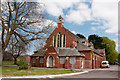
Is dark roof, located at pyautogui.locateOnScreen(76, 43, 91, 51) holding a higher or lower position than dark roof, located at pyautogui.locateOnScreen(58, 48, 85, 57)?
higher

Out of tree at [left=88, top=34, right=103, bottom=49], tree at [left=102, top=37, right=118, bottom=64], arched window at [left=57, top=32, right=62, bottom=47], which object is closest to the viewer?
arched window at [left=57, top=32, right=62, bottom=47]

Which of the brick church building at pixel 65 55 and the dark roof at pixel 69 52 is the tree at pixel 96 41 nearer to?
the brick church building at pixel 65 55

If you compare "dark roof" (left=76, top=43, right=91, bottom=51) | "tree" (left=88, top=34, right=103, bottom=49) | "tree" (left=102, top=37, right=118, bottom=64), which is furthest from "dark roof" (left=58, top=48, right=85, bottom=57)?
"tree" (left=102, top=37, right=118, bottom=64)

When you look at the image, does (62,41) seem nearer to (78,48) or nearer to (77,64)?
(78,48)

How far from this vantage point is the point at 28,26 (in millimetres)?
21828

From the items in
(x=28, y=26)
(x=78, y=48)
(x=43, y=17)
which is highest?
(x=43, y=17)

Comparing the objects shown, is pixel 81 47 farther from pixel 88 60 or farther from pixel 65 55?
pixel 65 55

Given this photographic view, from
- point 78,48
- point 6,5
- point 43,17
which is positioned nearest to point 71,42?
point 78,48

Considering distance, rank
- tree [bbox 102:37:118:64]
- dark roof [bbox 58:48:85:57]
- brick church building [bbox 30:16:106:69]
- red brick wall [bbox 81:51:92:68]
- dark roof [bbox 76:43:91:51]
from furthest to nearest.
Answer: tree [bbox 102:37:118:64] → dark roof [bbox 76:43:91:51] → red brick wall [bbox 81:51:92:68] → dark roof [bbox 58:48:85:57] → brick church building [bbox 30:16:106:69]

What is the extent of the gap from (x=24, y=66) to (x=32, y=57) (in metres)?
17.0

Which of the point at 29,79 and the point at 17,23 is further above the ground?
the point at 17,23

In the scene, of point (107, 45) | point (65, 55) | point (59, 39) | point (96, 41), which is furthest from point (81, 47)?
point (107, 45)

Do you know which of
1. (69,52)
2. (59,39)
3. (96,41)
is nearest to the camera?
(69,52)

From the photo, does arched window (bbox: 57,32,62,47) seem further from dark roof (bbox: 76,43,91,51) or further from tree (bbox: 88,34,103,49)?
tree (bbox: 88,34,103,49)
